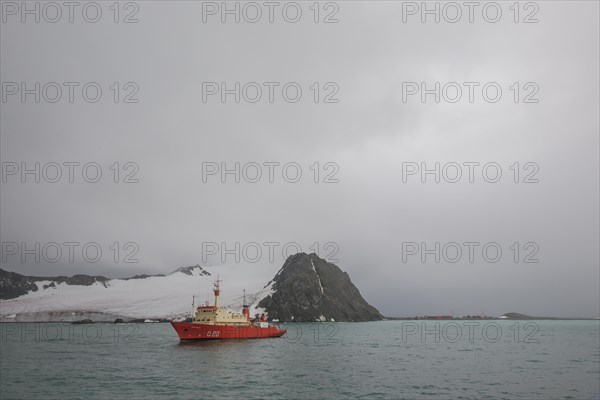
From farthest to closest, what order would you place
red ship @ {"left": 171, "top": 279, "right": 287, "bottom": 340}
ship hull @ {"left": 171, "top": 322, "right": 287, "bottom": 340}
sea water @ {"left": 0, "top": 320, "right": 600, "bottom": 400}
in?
red ship @ {"left": 171, "top": 279, "right": 287, "bottom": 340} < ship hull @ {"left": 171, "top": 322, "right": 287, "bottom": 340} < sea water @ {"left": 0, "top": 320, "right": 600, "bottom": 400}

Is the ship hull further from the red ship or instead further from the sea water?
the sea water

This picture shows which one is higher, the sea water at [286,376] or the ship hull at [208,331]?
the sea water at [286,376]

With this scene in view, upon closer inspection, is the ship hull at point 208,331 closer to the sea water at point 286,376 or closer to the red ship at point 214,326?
the red ship at point 214,326

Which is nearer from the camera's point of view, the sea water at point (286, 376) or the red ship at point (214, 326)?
the sea water at point (286, 376)

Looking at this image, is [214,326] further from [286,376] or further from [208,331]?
[286,376]

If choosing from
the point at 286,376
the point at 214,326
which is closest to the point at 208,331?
the point at 214,326

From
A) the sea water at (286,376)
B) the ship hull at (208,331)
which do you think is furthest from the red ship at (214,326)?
the sea water at (286,376)

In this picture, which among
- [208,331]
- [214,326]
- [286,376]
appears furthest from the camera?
[214,326]

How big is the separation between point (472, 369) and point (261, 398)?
115 ft

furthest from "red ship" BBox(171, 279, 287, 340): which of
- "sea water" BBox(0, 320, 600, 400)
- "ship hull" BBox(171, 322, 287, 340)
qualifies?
"sea water" BBox(0, 320, 600, 400)

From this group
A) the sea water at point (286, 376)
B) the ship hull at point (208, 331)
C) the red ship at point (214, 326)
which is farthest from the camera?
the red ship at point (214, 326)

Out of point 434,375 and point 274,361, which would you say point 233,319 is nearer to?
point 274,361

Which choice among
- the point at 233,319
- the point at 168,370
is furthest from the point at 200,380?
the point at 233,319

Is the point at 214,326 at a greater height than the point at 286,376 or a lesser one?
lesser
